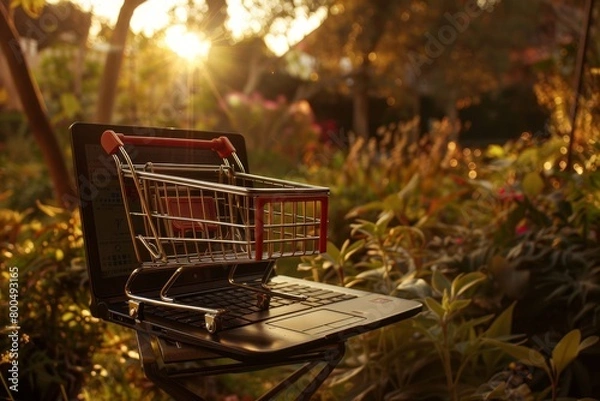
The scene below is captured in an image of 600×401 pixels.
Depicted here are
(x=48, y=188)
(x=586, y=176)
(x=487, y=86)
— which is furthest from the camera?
(x=487, y=86)

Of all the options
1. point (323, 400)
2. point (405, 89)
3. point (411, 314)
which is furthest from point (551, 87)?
point (405, 89)

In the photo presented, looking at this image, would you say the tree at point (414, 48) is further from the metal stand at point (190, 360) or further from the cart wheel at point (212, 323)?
the cart wheel at point (212, 323)

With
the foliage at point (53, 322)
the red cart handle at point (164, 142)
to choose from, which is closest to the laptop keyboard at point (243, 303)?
the red cart handle at point (164, 142)

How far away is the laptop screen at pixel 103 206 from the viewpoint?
1.84 metres

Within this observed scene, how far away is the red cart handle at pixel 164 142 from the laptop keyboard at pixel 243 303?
1.28 ft

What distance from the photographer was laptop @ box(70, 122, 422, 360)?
63.4 inches

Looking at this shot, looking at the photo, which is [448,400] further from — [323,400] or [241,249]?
[241,249]

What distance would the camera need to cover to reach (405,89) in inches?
842

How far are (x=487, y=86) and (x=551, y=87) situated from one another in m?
15.4

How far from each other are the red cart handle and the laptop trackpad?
53 centimetres

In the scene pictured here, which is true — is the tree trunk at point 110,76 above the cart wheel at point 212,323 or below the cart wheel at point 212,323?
above

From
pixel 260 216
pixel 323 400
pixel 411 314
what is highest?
pixel 260 216

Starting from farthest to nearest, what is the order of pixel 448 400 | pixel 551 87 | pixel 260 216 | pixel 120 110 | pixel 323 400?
1. pixel 120 110
2. pixel 551 87
3. pixel 323 400
4. pixel 448 400
5. pixel 260 216

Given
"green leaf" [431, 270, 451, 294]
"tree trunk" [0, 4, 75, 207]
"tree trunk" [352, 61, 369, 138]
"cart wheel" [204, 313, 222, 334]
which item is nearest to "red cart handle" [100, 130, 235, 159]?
"cart wheel" [204, 313, 222, 334]
